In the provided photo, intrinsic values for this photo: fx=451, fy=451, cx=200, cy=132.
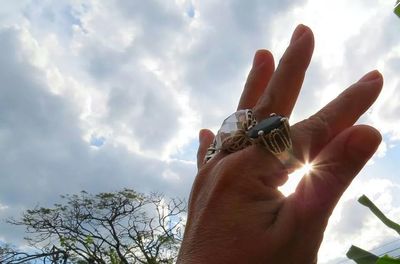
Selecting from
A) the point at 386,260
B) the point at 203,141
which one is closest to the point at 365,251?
the point at 386,260

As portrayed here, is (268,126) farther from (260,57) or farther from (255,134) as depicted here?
(260,57)

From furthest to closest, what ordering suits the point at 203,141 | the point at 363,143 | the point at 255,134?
the point at 203,141 < the point at 255,134 < the point at 363,143

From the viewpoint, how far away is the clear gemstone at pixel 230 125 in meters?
0.88

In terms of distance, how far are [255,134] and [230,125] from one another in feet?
0.31

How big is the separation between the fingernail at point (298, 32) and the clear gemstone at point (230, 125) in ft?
0.69

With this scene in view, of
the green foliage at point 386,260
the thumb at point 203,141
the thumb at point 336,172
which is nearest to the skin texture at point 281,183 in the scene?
the thumb at point 336,172

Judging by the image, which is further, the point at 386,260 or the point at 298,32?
the point at 298,32

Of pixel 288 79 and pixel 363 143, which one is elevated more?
pixel 288 79

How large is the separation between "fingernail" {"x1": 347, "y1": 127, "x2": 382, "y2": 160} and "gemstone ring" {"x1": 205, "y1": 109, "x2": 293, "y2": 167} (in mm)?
116

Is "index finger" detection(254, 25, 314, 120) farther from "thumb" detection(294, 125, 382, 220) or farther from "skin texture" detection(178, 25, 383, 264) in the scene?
"thumb" detection(294, 125, 382, 220)

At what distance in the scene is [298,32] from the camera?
98 cm

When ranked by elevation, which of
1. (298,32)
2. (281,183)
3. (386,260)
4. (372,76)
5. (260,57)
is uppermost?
(260,57)

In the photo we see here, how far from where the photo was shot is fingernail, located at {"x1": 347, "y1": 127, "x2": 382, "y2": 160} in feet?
2.31

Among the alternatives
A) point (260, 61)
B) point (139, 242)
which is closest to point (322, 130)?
point (260, 61)
